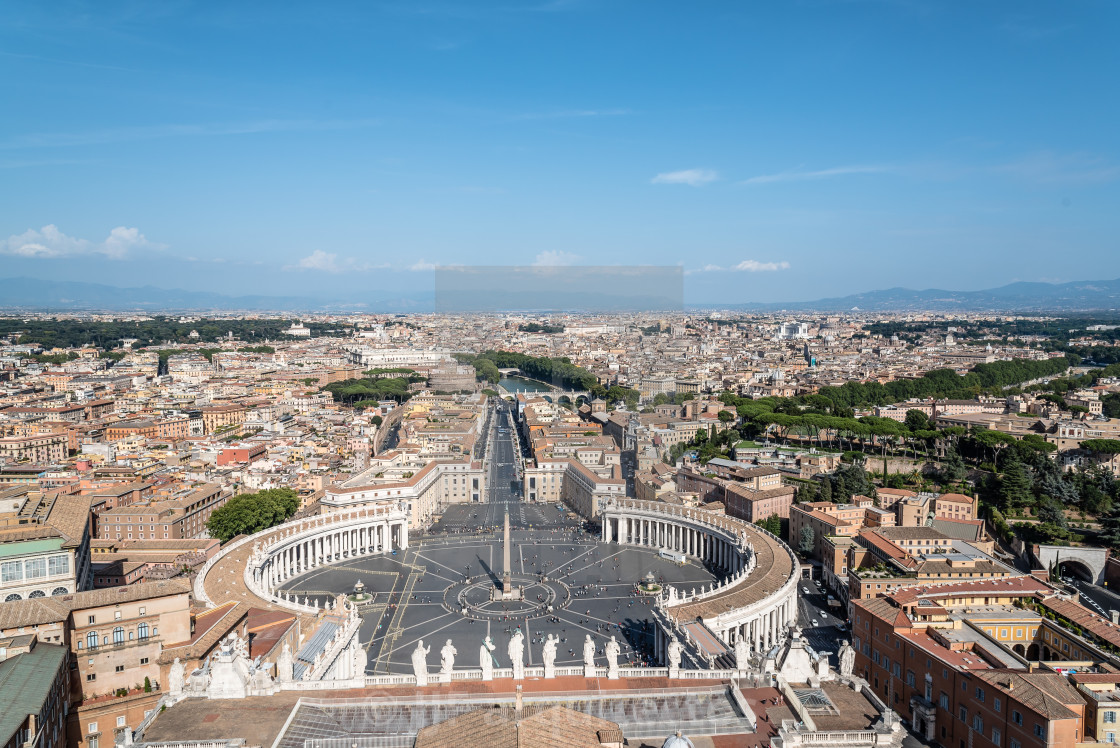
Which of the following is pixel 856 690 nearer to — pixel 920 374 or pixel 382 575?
pixel 382 575

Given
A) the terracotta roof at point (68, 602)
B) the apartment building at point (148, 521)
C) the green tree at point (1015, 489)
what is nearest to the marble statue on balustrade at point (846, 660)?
the terracotta roof at point (68, 602)

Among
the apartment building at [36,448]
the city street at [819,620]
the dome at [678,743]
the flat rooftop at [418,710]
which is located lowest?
the city street at [819,620]

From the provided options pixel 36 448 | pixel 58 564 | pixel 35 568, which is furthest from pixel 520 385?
pixel 35 568

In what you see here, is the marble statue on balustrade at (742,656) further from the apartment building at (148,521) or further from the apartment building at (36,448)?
the apartment building at (36,448)

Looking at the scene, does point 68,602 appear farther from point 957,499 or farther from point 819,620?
point 957,499

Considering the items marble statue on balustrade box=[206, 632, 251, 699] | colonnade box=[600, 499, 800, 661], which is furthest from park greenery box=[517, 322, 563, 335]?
marble statue on balustrade box=[206, 632, 251, 699]

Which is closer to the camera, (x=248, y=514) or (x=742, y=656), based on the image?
(x=742, y=656)

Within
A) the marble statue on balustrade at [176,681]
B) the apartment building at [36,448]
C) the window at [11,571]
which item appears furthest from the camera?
the apartment building at [36,448]
